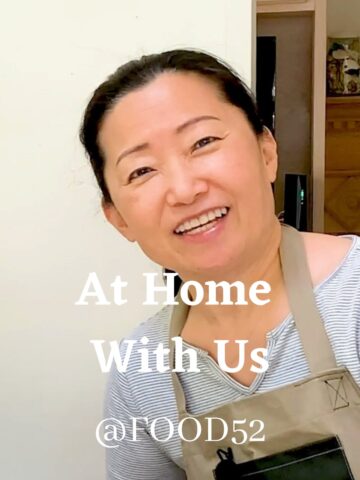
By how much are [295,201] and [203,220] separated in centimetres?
88

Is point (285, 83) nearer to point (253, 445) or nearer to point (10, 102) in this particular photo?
point (10, 102)

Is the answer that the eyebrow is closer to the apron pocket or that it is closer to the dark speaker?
the apron pocket

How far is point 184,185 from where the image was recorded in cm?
71

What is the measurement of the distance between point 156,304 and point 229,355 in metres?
0.28

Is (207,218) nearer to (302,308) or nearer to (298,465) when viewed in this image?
(302,308)

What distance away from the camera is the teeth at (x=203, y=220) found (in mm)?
721

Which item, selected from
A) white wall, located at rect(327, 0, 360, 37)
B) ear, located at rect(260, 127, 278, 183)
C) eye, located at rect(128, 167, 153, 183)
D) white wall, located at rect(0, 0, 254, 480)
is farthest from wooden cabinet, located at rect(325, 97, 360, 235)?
eye, located at rect(128, 167, 153, 183)

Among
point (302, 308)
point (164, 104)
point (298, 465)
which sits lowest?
point (298, 465)

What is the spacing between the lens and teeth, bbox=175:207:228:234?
28.4 inches

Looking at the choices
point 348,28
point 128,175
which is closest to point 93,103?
point 128,175

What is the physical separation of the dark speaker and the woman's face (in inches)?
31.4

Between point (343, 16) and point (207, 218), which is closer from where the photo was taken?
point (207, 218)

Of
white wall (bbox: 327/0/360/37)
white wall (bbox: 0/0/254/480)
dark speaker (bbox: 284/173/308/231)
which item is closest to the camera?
white wall (bbox: 0/0/254/480)

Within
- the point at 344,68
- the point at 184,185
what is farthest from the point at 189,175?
the point at 344,68
